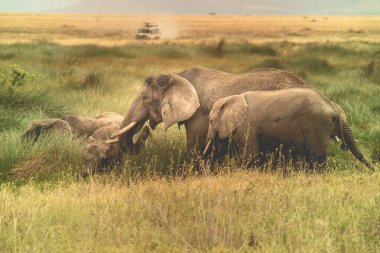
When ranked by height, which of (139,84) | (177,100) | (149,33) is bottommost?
(149,33)

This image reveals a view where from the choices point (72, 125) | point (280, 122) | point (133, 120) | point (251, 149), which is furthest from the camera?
point (72, 125)

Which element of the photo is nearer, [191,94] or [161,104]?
[191,94]

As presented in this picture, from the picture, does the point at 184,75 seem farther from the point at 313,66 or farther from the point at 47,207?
the point at 313,66

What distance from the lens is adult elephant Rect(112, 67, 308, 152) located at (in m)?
8.05

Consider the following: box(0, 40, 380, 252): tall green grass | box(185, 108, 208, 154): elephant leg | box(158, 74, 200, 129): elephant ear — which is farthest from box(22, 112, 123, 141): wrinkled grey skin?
box(185, 108, 208, 154): elephant leg

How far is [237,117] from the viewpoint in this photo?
7.62 m

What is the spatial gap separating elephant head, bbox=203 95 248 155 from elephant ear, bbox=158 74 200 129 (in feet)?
1.22

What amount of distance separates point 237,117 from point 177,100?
0.85 m

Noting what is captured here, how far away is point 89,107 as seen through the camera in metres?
13.4

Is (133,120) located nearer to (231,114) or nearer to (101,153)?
(101,153)

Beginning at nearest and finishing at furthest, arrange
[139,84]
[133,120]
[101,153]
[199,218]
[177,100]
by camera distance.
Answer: [199,218]
[177,100]
[133,120]
[101,153]
[139,84]

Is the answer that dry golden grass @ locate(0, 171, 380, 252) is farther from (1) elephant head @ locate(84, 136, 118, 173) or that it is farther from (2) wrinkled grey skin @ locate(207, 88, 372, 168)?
(1) elephant head @ locate(84, 136, 118, 173)

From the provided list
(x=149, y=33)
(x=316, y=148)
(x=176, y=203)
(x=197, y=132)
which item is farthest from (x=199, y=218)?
(x=149, y=33)

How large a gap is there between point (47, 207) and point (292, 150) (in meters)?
2.93
